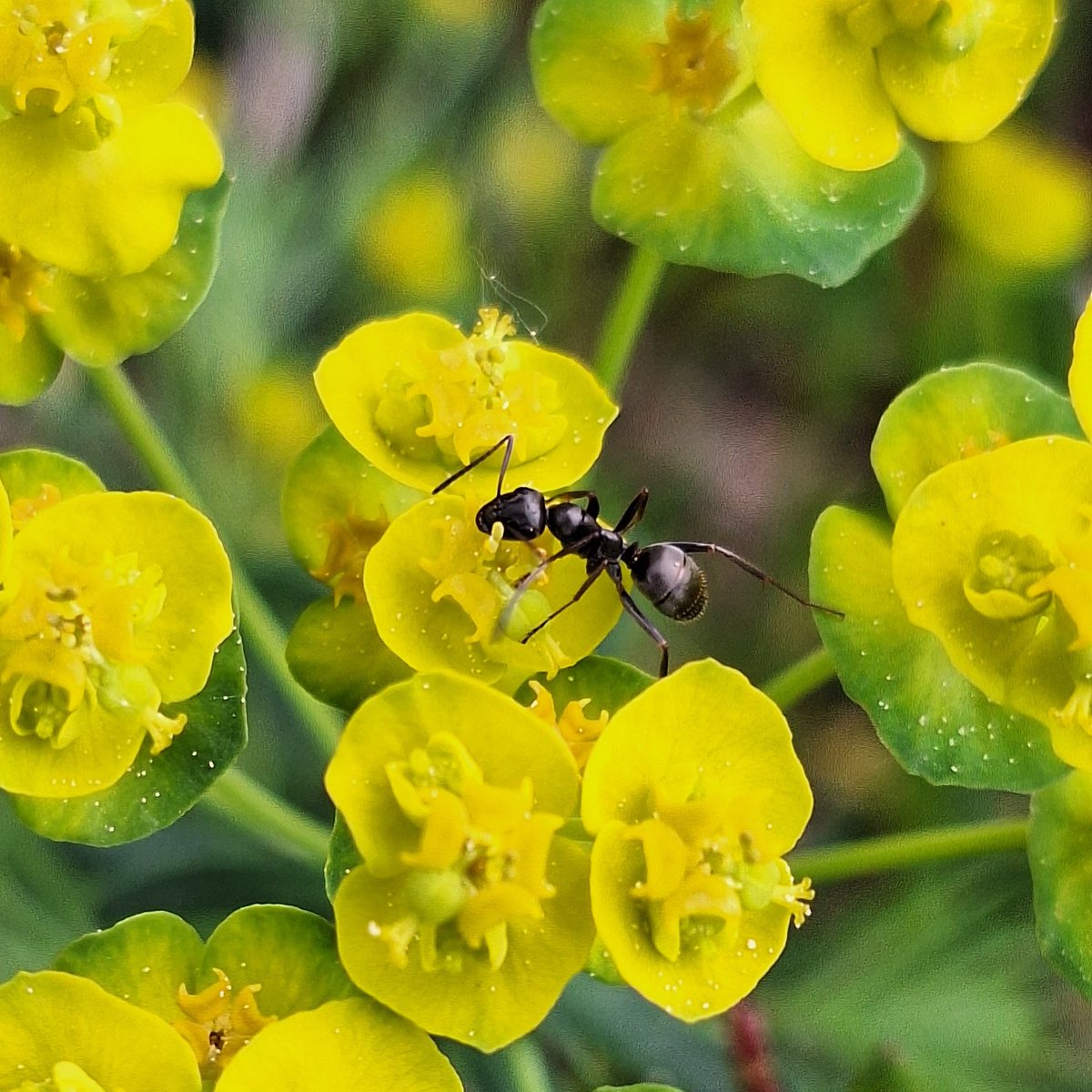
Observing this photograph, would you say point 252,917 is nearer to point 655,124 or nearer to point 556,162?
point 655,124

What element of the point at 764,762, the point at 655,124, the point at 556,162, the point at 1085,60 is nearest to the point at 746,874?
the point at 764,762

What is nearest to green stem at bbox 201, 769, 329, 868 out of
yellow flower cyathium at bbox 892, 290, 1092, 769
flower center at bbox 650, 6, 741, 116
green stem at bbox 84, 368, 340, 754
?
green stem at bbox 84, 368, 340, 754

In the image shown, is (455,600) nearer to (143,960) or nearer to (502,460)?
(502,460)

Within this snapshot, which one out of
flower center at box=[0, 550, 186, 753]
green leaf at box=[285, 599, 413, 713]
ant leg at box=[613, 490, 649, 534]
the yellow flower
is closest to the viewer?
flower center at box=[0, 550, 186, 753]

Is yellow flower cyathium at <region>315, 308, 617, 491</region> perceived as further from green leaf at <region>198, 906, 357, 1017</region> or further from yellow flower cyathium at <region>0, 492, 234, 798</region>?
green leaf at <region>198, 906, 357, 1017</region>

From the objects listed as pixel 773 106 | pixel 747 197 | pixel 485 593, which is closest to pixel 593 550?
pixel 485 593

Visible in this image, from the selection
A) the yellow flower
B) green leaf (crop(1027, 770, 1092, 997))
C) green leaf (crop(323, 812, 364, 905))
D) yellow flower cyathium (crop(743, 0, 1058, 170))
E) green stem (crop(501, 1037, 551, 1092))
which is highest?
yellow flower cyathium (crop(743, 0, 1058, 170))
